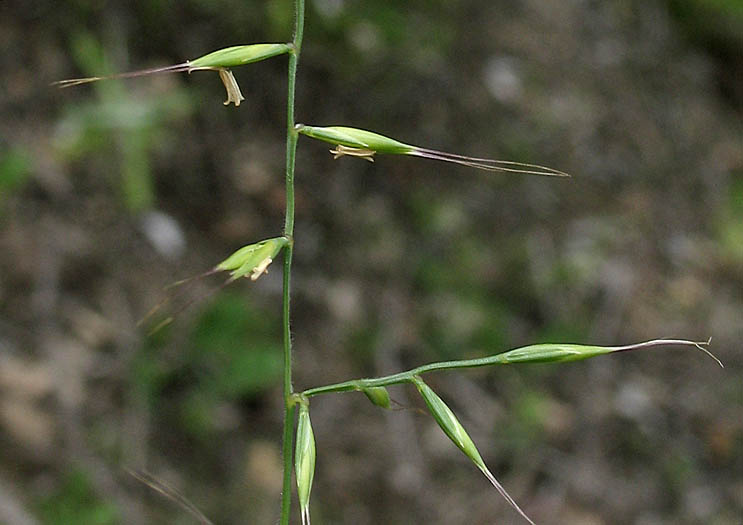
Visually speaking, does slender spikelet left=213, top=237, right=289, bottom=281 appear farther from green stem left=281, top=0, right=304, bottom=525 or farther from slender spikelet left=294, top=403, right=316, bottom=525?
slender spikelet left=294, top=403, right=316, bottom=525

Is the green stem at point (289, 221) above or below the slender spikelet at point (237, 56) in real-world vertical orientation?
below

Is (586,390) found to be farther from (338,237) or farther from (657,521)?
(338,237)

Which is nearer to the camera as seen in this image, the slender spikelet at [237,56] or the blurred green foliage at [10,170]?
the slender spikelet at [237,56]

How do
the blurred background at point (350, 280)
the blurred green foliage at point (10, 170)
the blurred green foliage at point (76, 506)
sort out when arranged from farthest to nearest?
1. the blurred background at point (350, 280)
2. the blurred green foliage at point (10, 170)
3. the blurred green foliage at point (76, 506)

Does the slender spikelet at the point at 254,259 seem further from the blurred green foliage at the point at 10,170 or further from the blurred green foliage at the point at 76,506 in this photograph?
the blurred green foliage at the point at 10,170

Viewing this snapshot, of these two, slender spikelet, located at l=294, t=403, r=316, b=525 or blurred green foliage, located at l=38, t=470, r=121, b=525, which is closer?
slender spikelet, located at l=294, t=403, r=316, b=525

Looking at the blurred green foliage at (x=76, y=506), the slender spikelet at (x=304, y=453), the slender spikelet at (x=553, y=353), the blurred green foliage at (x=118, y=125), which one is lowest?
the blurred green foliage at (x=76, y=506)

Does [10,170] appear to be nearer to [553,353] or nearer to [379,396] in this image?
[379,396]

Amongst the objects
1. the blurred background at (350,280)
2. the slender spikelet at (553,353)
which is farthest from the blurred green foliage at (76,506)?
the slender spikelet at (553,353)

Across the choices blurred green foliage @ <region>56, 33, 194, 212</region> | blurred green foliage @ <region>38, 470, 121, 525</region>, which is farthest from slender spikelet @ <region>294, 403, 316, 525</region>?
blurred green foliage @ <region>56, 33, 194, 212</region>
